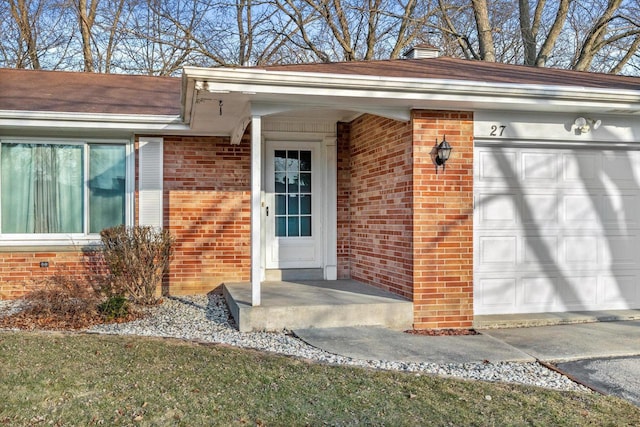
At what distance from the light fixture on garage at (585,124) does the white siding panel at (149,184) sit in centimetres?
562

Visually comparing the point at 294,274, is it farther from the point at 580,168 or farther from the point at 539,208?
the point at 580,168

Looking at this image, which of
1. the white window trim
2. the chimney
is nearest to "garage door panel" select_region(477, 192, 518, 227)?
the chimney

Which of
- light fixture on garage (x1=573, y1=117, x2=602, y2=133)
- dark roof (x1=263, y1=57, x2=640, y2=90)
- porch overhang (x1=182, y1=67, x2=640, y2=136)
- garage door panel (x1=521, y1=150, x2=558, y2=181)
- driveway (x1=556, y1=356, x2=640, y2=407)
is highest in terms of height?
dark roof (x1=263, y1=57, x2=640, y2=90)

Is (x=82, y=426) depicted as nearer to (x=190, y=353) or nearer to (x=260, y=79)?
(x=190, y=353)

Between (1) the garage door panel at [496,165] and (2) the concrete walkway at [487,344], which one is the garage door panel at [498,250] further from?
(2) the concrete walkway at [487,344]

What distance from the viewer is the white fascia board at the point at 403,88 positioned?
5.52 metres

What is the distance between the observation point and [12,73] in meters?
10.6

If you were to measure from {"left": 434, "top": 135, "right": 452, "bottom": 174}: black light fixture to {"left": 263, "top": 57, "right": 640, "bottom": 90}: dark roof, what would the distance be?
0.94m

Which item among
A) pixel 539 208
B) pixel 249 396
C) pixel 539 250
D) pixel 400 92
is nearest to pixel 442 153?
pixel 400 92

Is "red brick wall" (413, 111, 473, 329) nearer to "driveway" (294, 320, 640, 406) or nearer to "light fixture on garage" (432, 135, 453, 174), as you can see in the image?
"light fixture on garage" (432, 135, 453, 174)

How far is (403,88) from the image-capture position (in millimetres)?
5867

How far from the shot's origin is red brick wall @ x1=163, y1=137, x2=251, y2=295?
27.3ft

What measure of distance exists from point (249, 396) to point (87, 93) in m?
7.21

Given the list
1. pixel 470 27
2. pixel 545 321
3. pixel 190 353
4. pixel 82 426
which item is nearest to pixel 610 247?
pixel 545 321
